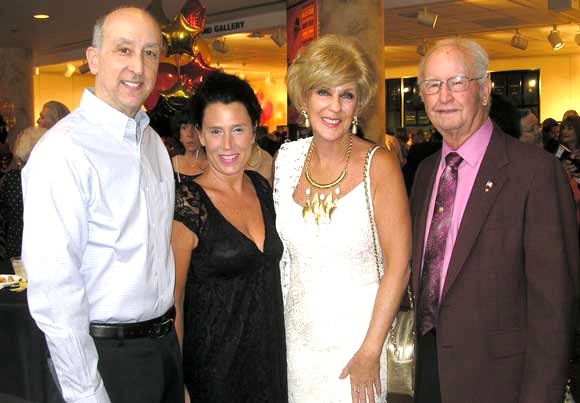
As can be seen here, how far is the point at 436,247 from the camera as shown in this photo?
6.69 feet

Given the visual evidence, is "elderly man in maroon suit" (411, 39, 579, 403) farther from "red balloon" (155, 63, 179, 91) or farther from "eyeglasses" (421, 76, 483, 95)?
"red balloon" (155, 63, 179, 91)

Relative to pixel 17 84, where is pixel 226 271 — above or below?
below

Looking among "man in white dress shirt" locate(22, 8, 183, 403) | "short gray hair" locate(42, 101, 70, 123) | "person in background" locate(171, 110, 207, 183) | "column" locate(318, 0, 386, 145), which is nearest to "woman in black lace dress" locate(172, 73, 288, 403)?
"man in white dress shirt" locate(22, 8, 183, 403)

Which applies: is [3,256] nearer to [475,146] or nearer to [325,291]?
[325,291]

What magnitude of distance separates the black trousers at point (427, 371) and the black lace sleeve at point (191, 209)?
83 centimetres

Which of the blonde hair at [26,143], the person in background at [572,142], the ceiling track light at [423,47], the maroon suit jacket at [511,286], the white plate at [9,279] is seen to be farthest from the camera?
the ceiling track light at [423,47]

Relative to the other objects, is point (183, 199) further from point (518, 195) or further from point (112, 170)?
point (518, 195)

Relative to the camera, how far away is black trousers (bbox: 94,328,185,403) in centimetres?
189

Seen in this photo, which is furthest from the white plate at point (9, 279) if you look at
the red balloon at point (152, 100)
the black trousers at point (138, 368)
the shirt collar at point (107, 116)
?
the red balloon at point (152, 100)

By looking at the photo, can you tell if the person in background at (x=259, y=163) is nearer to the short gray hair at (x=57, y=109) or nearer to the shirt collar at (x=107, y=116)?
the short gray hair at (x=57, y=109)

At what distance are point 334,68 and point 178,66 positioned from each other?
5020 millimetres

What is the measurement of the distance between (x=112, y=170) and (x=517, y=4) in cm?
1022

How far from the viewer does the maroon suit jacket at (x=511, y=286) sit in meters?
1.84

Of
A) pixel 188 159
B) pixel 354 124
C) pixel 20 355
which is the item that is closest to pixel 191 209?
pixel 354 124
